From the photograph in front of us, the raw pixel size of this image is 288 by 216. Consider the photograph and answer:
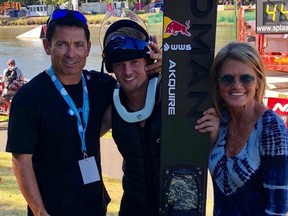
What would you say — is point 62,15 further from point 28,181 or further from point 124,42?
point 28,181

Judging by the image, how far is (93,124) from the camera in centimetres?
212

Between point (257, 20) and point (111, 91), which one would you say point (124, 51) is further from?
point (257, 20)

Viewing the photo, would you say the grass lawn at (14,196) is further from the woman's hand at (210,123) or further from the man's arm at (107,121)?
the woman's hand at (210,123)

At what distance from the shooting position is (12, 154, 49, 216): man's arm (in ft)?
6.47

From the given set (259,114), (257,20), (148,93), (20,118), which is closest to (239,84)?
(259,114)

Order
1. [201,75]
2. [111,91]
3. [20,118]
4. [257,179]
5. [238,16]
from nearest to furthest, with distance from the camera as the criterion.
→ 1. [257,179]
2. [20,118]
3. [201,75]
4. [111,91]
5. [238,16]

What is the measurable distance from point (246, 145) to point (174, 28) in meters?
0.64

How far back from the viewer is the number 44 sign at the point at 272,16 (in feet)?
38.6

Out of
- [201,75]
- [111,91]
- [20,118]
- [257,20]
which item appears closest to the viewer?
[20,118]

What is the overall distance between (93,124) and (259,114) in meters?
0.78

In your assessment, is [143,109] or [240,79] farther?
[143,109]

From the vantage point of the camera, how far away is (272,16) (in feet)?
39.8

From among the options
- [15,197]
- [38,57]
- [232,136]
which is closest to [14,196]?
[15,197]

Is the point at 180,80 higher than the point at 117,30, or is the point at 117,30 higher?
the point at 117,30
